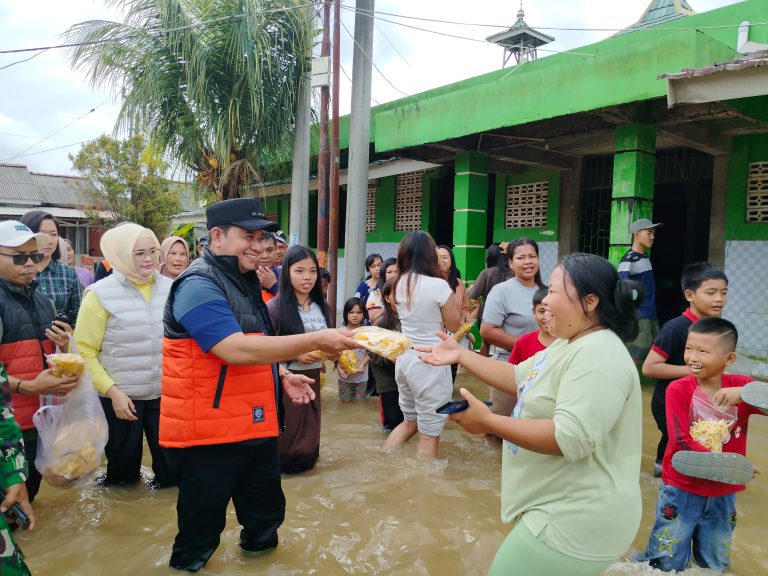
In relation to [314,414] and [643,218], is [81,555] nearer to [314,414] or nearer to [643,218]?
[314,414]

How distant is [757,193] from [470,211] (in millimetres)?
3987

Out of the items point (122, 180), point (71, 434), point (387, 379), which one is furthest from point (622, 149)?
point (122, 180)

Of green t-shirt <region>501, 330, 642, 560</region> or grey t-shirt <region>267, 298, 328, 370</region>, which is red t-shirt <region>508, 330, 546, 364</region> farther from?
green t-shirt <region>501, 330, 642, 560</region>

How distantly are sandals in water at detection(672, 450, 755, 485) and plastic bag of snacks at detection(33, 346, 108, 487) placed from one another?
3.15 metres

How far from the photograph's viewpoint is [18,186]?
29.3m

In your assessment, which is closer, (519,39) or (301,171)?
(301,171)

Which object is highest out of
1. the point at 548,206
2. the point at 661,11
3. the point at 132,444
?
the point at 661,11

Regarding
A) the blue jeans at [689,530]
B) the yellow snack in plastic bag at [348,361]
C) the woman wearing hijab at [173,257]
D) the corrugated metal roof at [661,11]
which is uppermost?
the corrugated metal roof at [661,11]

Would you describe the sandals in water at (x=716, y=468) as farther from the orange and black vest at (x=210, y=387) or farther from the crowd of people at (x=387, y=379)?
the orange and black vest at (x=210, y=387)

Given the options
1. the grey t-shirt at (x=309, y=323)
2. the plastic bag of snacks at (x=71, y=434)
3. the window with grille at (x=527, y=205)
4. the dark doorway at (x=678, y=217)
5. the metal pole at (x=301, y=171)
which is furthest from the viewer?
the metal pole at (x=301, y=171)

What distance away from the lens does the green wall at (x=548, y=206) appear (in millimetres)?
10023

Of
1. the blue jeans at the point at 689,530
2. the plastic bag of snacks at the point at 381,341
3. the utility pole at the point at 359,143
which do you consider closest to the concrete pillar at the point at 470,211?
the utility pole at the point at 359,143

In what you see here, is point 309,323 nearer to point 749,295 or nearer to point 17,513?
point 17,513

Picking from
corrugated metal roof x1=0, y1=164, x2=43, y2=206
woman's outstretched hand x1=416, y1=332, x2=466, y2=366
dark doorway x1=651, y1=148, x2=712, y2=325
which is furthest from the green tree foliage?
woman's outstretched hand x1=416, y1=332, x2=466, y2=366
